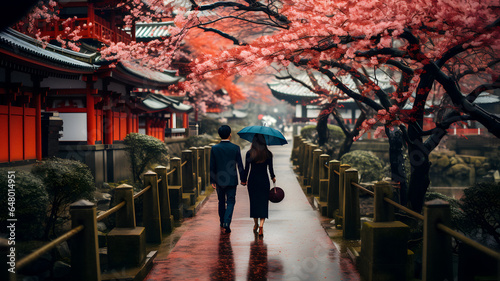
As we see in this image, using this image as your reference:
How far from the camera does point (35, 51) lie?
9.81m

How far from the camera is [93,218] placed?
402 centimetres

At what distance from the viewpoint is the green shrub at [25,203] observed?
22.3 ft

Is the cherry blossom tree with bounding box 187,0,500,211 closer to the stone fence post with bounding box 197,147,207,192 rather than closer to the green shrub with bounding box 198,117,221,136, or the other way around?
the stone fence post with bounding box 197,147,207,192

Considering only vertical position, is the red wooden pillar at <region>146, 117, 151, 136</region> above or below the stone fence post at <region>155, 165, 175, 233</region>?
above

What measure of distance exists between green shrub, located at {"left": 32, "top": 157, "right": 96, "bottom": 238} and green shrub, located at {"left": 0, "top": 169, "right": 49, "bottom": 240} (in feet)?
2.47

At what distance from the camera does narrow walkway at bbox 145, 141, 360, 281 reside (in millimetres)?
5496

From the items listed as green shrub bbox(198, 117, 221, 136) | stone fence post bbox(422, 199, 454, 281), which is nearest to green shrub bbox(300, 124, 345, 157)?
green shrub bbox(198, 117, 221, 136)

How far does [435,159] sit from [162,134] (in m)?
20.2

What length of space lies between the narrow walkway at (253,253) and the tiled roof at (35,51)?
5.51 m

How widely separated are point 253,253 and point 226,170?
5.31 feet

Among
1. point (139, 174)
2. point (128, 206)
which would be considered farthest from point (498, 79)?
point (139, 174)

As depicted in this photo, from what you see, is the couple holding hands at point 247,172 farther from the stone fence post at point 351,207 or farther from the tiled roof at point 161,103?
the tiled roof at point 161,103

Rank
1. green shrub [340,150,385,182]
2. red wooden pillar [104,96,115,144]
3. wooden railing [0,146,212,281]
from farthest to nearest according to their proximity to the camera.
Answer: green shrub [340,150,385,182]
red wooden pillar [104,96,115,144]
wooden railing [0,146,212,281]

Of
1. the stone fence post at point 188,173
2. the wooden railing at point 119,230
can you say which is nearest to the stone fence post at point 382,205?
the wooden railing at point 119,230
